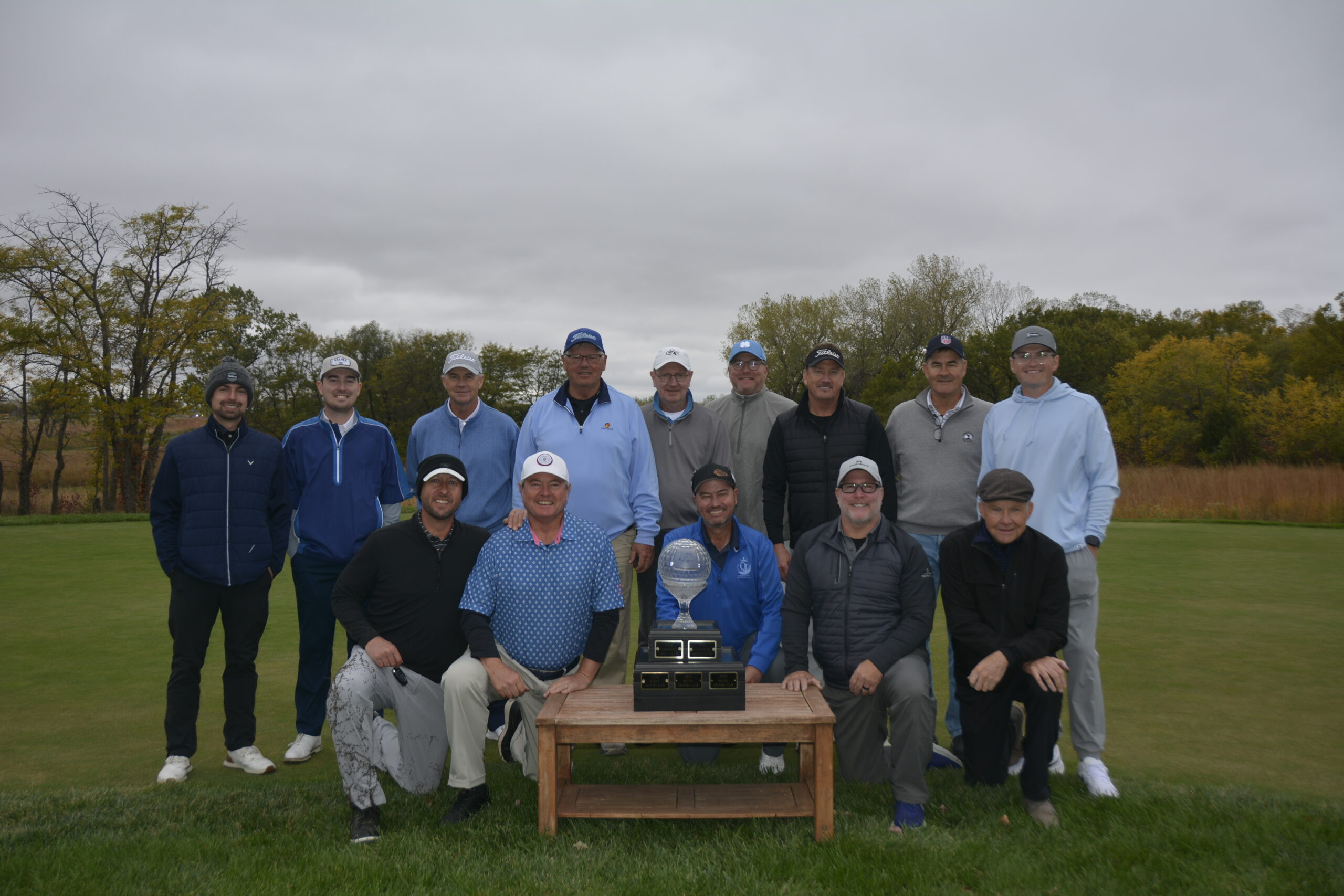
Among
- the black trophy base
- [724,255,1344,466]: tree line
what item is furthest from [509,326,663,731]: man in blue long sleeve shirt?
[724,255,1344,466]: tree line

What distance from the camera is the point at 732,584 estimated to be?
4445mm

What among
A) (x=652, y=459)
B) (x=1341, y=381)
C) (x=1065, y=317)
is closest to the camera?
(x=652, y=459)

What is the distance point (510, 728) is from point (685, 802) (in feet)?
3.70

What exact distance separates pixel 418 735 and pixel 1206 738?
3871 millimetres

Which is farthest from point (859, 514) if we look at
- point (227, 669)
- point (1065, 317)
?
point (1065, 317)

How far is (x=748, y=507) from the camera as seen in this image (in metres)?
Answer: 5.42

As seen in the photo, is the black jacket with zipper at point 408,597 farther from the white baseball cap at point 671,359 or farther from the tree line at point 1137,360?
the tree line at point 1137,360

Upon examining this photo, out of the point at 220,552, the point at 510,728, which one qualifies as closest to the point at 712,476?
the point at 510,728

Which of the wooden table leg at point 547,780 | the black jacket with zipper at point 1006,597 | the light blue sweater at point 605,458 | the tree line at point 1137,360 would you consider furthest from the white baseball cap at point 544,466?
the tree line at point 1137,360

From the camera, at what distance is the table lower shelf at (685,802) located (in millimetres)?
3467

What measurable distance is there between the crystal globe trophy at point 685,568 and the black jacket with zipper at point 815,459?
1.23 meters

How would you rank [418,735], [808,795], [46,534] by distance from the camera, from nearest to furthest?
[808,795] → [418,735] → [46,534]

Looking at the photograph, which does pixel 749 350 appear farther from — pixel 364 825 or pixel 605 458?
pixel 364 825

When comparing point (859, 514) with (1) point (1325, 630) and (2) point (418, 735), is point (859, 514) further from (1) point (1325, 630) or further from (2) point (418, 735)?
(1) point (1325, 630)
